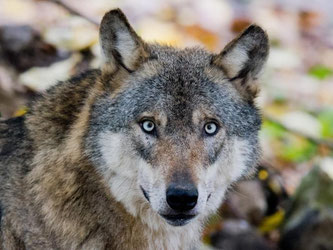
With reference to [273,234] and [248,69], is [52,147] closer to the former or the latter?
[248,69]

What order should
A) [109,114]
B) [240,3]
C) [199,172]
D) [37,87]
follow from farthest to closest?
1. [240,3]
2. [37,87]
3. [109,114]
4. [199,172]

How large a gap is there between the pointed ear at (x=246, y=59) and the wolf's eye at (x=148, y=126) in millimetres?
908

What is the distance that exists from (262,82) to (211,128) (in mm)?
1195

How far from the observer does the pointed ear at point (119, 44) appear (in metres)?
6.10

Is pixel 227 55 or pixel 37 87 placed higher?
pixel 227 55

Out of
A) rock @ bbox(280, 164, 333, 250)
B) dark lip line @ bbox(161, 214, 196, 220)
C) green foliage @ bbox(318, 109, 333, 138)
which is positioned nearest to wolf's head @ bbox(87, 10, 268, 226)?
dark lip line @ bbox(161, 214, 196, 220)

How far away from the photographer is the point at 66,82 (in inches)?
265

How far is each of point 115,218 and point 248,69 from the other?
1815 millimetres

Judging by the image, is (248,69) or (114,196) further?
(248,69)

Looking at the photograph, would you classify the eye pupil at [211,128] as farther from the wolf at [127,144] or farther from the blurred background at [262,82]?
the blurred background at [262,82]

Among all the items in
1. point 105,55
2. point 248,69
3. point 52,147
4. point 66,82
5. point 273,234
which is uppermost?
point 248,69

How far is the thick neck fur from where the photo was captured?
618cm

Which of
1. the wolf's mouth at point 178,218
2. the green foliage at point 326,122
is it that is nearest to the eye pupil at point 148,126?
the wolf's mouth at point 178,218

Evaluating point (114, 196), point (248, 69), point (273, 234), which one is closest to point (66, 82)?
point (114, 196)
